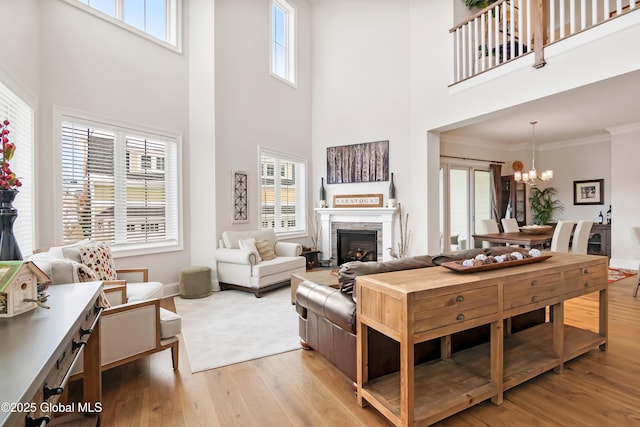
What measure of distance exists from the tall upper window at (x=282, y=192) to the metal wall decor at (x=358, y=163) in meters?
0.65

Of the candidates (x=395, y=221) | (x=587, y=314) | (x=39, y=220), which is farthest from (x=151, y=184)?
(x=587, y=314)

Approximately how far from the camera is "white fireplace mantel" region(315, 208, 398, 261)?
582 centimetres

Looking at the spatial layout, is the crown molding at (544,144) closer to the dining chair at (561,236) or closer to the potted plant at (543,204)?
the potted plant at (543,204)

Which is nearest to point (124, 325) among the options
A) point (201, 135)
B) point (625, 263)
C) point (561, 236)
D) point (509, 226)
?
point (201, 135)

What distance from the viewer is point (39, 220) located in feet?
11.5

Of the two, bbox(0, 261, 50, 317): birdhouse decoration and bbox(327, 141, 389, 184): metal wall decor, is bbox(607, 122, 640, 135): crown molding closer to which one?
bbox(327, 141, 389, 184): metal wall decor

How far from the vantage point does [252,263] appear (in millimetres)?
4449

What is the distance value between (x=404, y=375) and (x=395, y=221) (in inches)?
171

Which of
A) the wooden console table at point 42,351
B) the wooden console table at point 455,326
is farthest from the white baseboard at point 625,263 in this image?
the wooden console table at point 42,351

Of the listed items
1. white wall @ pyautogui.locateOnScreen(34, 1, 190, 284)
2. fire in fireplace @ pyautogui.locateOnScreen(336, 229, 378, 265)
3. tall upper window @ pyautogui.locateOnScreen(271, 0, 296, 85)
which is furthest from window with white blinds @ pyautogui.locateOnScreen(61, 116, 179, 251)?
fire in fireplace @ pyautogui.locateOnScreen(336, 229, 378, 265)

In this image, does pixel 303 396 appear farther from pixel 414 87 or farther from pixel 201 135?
pixel 414 87

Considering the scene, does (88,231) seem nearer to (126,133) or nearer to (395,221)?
(126,133)

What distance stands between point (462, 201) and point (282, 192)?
4.07 meters

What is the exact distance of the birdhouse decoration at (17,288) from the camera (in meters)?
1.13
